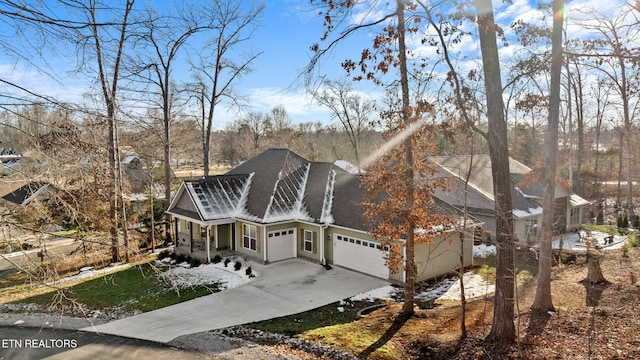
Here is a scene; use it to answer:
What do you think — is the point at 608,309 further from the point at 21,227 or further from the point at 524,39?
Result: the point at 21,227

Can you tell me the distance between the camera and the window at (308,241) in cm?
1873

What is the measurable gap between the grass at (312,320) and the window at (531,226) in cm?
1337

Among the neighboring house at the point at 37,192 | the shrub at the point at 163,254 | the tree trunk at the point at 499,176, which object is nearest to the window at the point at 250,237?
the shrub at the point at 163,254

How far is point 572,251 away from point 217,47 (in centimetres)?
2572

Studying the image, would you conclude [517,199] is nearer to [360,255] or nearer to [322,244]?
[360,255]

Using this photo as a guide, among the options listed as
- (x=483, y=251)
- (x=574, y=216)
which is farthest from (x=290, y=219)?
(x=574, y=216)

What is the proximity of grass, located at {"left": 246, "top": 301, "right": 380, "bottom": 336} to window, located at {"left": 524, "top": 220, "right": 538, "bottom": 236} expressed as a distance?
13.4m

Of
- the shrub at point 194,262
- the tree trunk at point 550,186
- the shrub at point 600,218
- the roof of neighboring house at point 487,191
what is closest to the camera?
the tree trunk at point 550,186

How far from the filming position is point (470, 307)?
12.0m

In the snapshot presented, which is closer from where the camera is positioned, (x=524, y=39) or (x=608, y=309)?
(x=608, y=309)

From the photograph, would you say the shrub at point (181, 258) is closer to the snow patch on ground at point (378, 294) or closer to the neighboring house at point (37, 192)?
the snow patch on ground at point (378, 294)

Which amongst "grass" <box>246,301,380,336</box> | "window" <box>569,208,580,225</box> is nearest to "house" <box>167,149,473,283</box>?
"grass" <box>246,301,380,336</box>

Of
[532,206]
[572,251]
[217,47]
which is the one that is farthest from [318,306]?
[217,47]

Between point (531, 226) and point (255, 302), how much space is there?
16989 mm
